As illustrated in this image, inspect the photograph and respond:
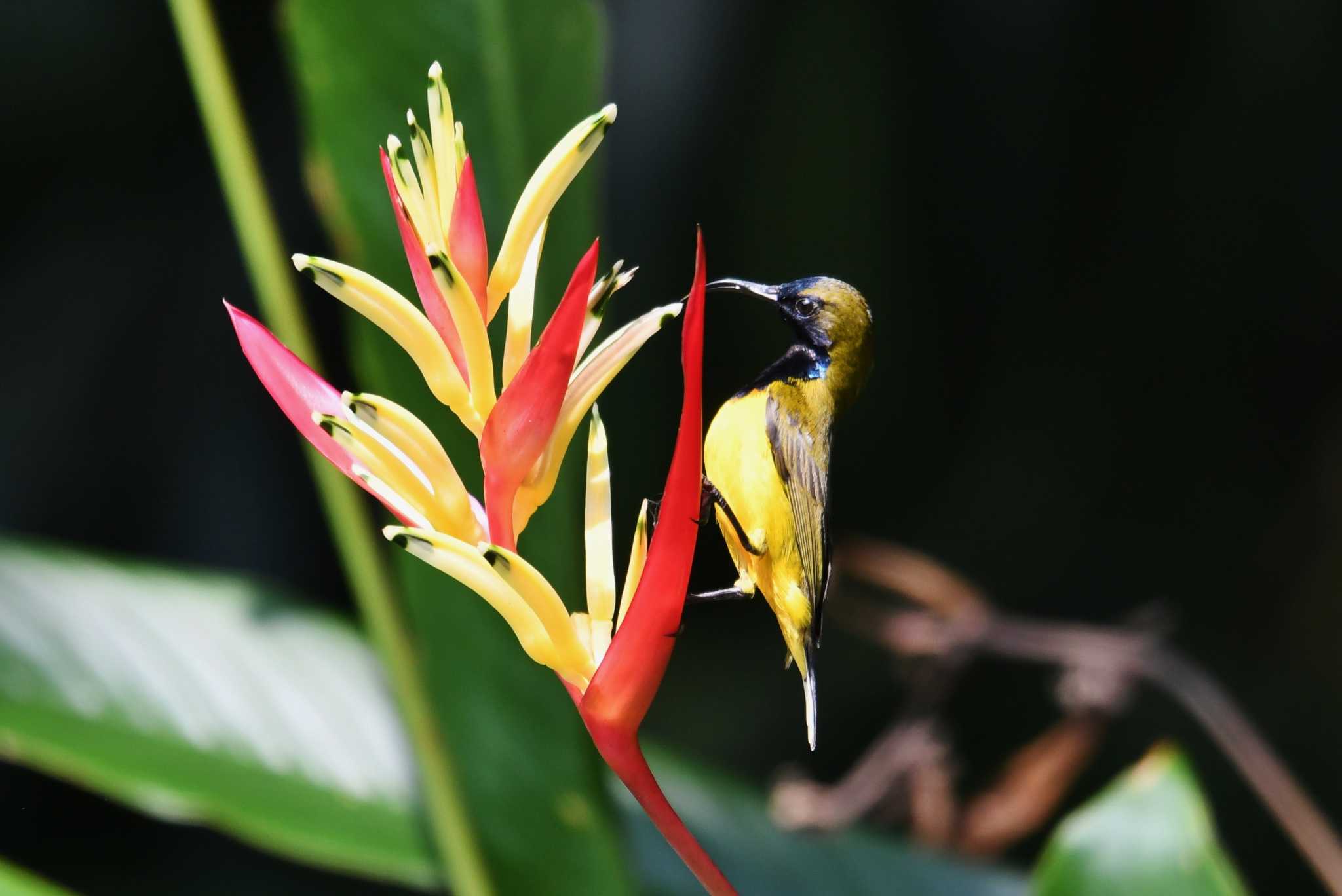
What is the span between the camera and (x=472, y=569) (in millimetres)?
310

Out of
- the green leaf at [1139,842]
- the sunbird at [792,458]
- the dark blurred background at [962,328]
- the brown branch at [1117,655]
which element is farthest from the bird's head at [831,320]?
the dark blurred background at [962,328]

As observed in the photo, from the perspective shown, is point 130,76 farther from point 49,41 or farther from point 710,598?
point 710,598

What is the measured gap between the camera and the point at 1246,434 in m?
1.80

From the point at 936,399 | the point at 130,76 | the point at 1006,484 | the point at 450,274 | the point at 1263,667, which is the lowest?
the point at 1263,667

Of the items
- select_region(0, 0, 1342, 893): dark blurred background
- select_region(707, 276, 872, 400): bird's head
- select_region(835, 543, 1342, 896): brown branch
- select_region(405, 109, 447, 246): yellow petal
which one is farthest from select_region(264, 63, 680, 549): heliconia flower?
select_region(0, 0, 1342, 893): dark blurred background

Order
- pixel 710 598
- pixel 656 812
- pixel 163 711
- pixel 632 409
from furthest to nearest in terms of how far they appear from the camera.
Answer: pixel 632 409 < pixel 163 711 < pixel 710 598 < pixel 656 812

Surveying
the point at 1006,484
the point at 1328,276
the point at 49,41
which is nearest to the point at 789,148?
the point at 1006,484

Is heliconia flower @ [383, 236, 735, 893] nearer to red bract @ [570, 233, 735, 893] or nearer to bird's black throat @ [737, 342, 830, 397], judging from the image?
red bract @ [570, 233, 735, 893]

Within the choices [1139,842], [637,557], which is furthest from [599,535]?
[1139,842]

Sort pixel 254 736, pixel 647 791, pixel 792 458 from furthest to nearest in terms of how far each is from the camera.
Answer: pixel 254 736 < pixel 792 458 < pixel 647 791

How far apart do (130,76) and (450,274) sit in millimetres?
1291

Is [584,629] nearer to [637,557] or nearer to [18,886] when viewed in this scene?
[637,557]

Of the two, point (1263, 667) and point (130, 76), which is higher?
point (130, 76)

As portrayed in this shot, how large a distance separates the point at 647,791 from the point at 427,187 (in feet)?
0.51
